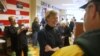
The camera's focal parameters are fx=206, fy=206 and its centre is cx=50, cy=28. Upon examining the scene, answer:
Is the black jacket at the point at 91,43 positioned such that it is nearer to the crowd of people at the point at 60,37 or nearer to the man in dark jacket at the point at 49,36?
the crowd of people at the point at 60,37

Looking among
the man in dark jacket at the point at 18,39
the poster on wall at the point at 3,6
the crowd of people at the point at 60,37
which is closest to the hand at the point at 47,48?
the crowd of people at the point at 60,37

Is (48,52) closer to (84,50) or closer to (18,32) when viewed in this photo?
(84,50)

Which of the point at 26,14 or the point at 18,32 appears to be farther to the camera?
the point at 26,14

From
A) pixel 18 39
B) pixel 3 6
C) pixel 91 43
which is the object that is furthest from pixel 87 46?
pixel 3 6

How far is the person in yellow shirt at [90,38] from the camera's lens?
2.12 ft

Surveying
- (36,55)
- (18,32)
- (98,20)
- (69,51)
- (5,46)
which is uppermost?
(98,20)

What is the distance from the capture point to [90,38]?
661 mm

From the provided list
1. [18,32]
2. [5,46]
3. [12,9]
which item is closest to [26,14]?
[12,9]

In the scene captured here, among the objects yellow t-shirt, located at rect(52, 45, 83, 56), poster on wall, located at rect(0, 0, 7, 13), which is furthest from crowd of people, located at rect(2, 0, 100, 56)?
poster on wall, located at rect(0, 0, 7, 13)

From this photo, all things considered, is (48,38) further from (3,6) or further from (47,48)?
(3,6)

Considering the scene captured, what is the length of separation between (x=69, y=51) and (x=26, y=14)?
10018mm

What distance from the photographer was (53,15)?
2.72 metres

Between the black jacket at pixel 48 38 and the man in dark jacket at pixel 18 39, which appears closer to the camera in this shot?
the black jacket at pixel 48 38

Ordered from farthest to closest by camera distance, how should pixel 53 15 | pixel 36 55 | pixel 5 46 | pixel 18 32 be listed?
pixel 36 55 → pixel 5 46 → pixel 18 32 → pixel 53 15
